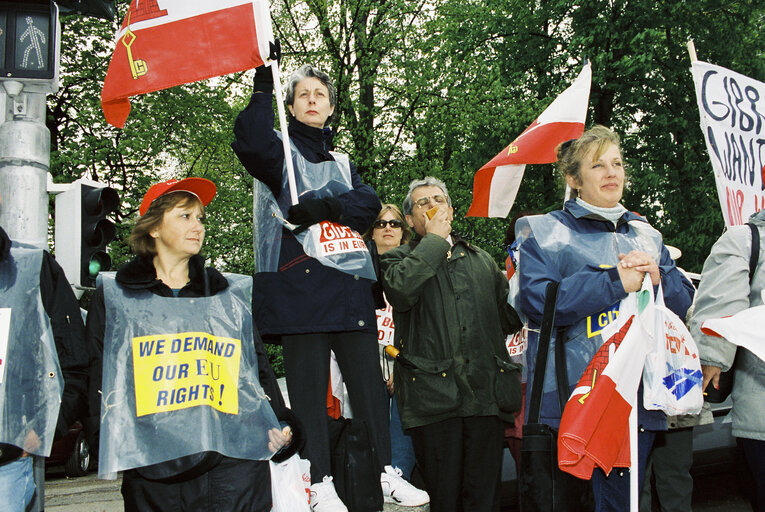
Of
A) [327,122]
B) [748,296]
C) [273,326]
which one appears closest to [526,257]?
[748,296]

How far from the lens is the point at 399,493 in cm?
367

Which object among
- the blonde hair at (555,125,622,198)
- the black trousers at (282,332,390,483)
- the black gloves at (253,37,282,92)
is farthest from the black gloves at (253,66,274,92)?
the blonde hair at (555,125,622,198)

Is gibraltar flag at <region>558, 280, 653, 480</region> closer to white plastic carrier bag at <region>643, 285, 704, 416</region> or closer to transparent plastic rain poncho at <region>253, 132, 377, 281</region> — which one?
white plastic carrier bag at <region>643, 285, 704, 416</region>

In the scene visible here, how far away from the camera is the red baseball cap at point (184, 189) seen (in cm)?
357

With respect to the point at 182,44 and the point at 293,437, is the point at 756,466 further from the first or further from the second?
the point at 182,44

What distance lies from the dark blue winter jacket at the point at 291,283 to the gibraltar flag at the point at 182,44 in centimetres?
46

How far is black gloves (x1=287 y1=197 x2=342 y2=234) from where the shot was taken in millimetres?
3541

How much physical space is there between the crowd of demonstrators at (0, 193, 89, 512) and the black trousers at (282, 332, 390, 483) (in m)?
0.95

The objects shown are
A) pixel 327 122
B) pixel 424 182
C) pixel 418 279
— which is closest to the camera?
pixel 418 279

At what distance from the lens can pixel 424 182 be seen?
467 centimetres

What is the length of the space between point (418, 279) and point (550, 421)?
114 centimetres

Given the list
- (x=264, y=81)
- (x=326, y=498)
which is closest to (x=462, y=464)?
(x=326, y=498)

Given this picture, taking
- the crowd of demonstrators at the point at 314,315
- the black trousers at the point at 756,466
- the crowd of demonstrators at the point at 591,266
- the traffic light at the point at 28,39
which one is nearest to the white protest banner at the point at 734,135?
the crowd of demonstrators at the point at 591,266

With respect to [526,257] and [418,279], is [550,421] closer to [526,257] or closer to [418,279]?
[526,257]
